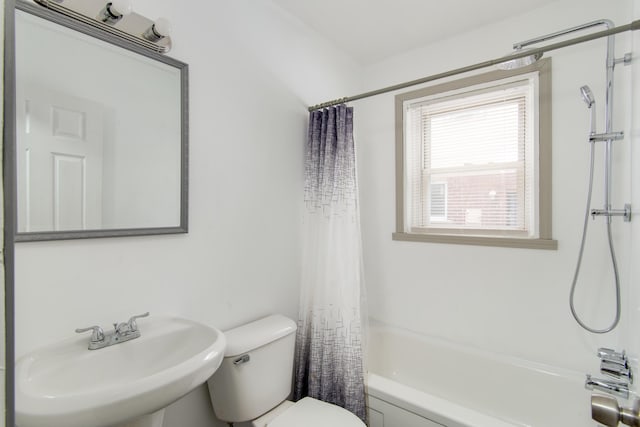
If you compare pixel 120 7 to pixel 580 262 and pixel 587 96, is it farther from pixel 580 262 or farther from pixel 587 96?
pixel 580 262

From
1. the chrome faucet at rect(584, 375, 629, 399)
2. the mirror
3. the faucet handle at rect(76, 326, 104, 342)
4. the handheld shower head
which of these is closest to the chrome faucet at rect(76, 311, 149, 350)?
the faucet handle at rect(76, 326, 104, 342)

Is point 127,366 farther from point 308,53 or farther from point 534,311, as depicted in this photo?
point 534,311

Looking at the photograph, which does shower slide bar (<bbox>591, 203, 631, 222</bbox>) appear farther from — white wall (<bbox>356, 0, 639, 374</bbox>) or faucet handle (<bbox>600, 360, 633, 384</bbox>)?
faucet handle (<bbox>600, 360, 633, 384</bbox>)

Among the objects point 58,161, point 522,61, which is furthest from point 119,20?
point 522,61

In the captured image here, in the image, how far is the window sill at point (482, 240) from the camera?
1886 mm

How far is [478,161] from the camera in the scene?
2188 millimetres

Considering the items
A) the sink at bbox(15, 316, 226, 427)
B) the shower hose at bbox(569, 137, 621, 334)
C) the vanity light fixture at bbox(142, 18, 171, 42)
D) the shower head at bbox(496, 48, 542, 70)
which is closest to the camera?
the sink at bbox(15, 316, 226, 427)

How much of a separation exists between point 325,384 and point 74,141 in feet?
5.57

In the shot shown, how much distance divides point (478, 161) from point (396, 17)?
111cm

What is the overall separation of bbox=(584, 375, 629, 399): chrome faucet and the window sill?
73cm

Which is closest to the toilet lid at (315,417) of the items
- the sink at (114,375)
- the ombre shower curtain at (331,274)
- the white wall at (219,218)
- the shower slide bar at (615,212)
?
the ombre shower curtain at (331,274)

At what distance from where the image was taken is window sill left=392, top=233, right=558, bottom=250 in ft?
6.19

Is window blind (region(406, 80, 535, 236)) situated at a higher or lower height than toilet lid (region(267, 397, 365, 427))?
higher

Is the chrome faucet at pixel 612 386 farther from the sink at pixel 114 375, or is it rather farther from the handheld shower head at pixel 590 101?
the sink at pixel 114 375
